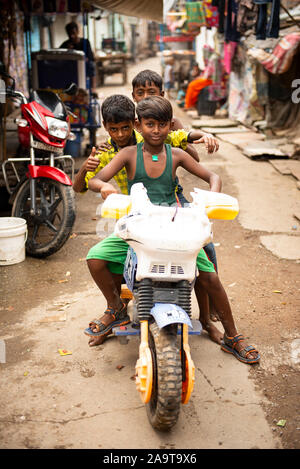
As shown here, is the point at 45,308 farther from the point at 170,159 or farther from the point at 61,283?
the point at 170,159

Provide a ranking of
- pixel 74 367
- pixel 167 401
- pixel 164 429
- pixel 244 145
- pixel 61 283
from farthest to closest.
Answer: pixel 244 145 → pixel 61 283 → pixel 74 367 → pixel 164 429 → pixel 167 401

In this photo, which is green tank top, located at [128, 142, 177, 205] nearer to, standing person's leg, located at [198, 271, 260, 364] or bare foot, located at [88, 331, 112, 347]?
standing person's leg, located at [198, 271, 260, 364]

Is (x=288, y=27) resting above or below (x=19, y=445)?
above

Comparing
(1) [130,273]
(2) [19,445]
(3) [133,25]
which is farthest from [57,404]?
(3) [133,25]

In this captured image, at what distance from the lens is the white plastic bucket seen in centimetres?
457

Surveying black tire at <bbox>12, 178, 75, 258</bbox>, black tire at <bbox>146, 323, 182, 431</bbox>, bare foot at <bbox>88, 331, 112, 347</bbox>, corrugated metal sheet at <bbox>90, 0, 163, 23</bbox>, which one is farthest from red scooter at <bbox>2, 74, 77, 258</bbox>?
corrugated metal sheet at <bbox>90, 0, 163, 23</bbox>

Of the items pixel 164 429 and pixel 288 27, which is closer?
pixel 164 429

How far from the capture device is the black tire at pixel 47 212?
4758 mm

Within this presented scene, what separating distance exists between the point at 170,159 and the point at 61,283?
6.57ft

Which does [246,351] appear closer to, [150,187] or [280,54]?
[150,187]

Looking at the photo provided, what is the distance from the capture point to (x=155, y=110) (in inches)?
103

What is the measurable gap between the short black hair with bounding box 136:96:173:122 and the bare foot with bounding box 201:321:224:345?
5.03ft

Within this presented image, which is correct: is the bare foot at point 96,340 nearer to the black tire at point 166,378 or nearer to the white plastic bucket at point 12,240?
the black tire at point 166,378

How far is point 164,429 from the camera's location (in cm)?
244
